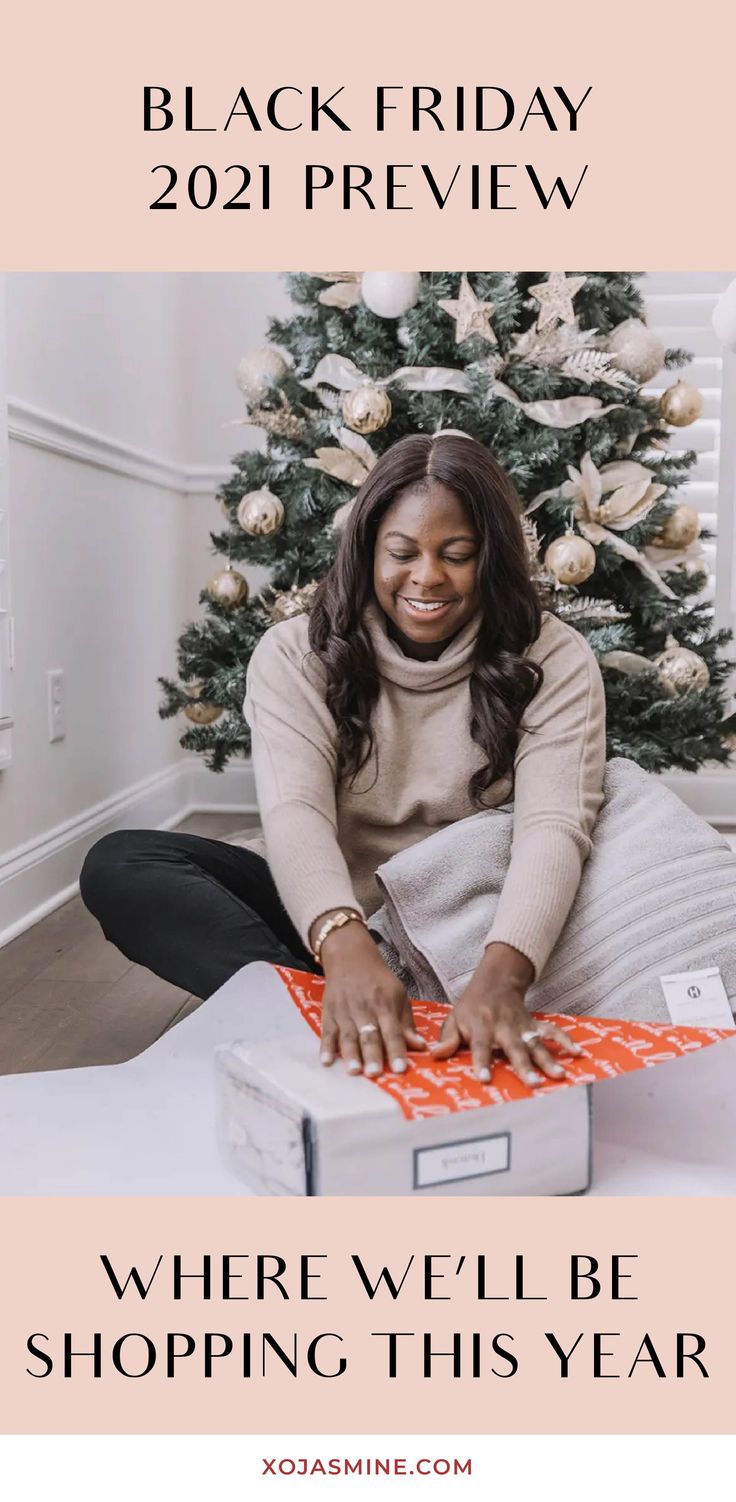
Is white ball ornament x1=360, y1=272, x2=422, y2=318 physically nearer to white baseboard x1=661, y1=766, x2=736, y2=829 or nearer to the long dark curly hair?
the long dark curly hair

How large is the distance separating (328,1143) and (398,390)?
4.47 feet

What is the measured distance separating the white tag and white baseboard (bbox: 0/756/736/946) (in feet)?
3.50

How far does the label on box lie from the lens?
834 mm

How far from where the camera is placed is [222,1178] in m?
0.92

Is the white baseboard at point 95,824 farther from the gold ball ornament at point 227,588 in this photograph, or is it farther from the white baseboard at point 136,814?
the gold ball ornament at point 227,588

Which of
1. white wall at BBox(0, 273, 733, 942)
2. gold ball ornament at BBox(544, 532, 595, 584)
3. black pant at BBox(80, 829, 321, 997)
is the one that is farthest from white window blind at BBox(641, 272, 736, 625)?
black pant at BBox(80, 829, 321, 997)

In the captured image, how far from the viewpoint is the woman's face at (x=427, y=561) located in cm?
117

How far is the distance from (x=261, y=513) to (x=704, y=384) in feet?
3.83

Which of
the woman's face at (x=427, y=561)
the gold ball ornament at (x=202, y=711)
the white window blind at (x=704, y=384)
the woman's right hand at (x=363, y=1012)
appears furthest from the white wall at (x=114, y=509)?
the woman's right hand at (x=363, y=1012)

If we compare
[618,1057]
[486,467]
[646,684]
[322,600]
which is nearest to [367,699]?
[322,600]

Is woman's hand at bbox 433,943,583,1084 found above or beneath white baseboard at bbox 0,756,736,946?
above

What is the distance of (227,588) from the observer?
6.73 feet

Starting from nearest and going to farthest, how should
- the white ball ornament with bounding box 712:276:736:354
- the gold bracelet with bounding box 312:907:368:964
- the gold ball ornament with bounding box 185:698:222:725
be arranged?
the white ball ornament with bounding box 712:276:736:354, the gold bracelet with bounding box 312:907:368:964, the gold ball ornament with bounding box 185:698:222:725

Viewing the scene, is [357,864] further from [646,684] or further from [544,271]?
[544,271]
